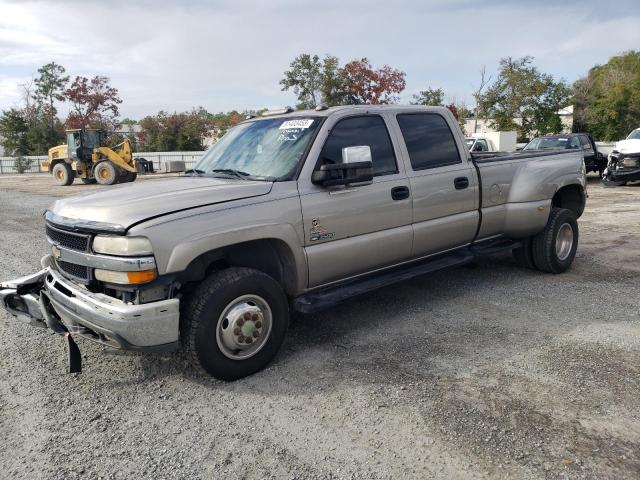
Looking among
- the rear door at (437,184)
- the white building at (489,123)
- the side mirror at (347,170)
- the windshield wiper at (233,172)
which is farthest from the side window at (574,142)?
the white building at (489,123)

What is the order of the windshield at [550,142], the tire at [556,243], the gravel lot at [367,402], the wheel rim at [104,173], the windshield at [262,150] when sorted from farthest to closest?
1. the wheel rim at [104,173]
2. the windshield at [550,142]
3. the tire at [556,243]
4. the windshield at [262,150]
5. the gravel lot at [367,402]

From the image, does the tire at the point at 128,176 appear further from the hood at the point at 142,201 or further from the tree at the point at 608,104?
the tree at the point at 608,104

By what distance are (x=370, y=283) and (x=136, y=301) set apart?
1.96 metres

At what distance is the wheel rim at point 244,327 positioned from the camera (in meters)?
→ 3.59

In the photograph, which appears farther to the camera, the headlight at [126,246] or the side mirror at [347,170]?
the side mirror at [347,170]

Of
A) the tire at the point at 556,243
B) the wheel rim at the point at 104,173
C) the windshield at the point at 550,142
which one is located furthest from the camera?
the wheel rim at the point at 104,173

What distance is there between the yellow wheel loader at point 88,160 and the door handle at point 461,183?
67.8 feet

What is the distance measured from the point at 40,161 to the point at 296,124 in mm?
42319

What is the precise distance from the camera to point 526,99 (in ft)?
112

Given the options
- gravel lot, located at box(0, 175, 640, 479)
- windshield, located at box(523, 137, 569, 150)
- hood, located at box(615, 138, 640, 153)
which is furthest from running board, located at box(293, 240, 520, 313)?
windshield, located at box(523, 137, 569, 150)

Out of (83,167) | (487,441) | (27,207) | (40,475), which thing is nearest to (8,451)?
(40,475)

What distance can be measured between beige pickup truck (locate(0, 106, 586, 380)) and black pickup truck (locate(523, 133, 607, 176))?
13869 mm

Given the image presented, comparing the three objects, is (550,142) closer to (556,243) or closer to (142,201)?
(556,243)

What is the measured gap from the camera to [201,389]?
142 inches
